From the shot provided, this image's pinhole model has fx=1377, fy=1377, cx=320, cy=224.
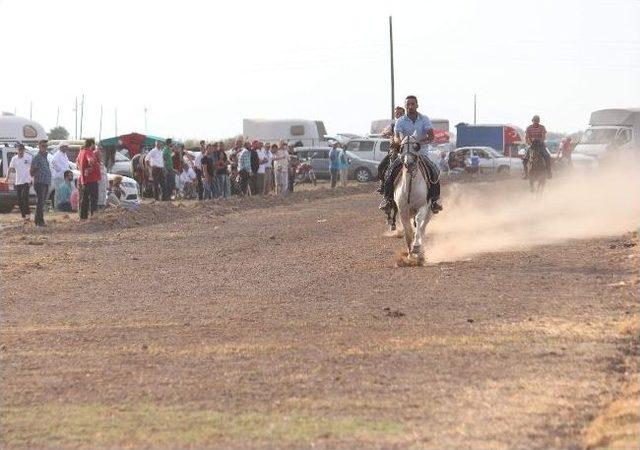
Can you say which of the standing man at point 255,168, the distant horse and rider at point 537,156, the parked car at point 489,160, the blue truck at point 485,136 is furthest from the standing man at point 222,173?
the blue truck at point 485,136

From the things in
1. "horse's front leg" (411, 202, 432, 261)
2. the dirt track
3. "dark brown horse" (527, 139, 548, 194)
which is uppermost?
"dark brown horse" (527, 139, 548, 194)

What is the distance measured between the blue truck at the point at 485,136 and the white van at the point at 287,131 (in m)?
10.5

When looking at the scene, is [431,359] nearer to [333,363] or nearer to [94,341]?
[333,363]

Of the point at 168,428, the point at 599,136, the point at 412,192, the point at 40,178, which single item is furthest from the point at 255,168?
the point at 168,428

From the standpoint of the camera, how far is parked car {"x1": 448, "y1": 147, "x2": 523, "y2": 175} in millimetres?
70000

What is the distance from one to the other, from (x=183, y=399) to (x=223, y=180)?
1404 inches

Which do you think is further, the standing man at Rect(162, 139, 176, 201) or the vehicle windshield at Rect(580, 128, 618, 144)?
the vehicle windshield at Rect(580, 128, 618, 144)

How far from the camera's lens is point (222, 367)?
36.4ft

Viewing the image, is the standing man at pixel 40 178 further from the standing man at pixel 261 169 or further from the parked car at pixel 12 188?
the standing man at pixel 261 169

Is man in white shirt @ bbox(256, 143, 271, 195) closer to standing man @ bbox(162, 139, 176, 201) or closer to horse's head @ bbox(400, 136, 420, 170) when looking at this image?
standing man @ bbox(162, 139, 176, 201)

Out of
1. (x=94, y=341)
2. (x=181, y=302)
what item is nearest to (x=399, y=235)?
(x=181, y=302)

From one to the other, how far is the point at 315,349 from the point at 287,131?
6761 cm

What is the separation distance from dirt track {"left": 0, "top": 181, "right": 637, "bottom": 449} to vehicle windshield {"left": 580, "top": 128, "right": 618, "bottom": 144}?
3258cm

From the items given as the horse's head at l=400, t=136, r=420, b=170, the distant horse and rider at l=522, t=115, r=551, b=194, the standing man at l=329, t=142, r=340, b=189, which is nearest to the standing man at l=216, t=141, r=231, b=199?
the standing man at l=329, t=142, r=340, b=189
